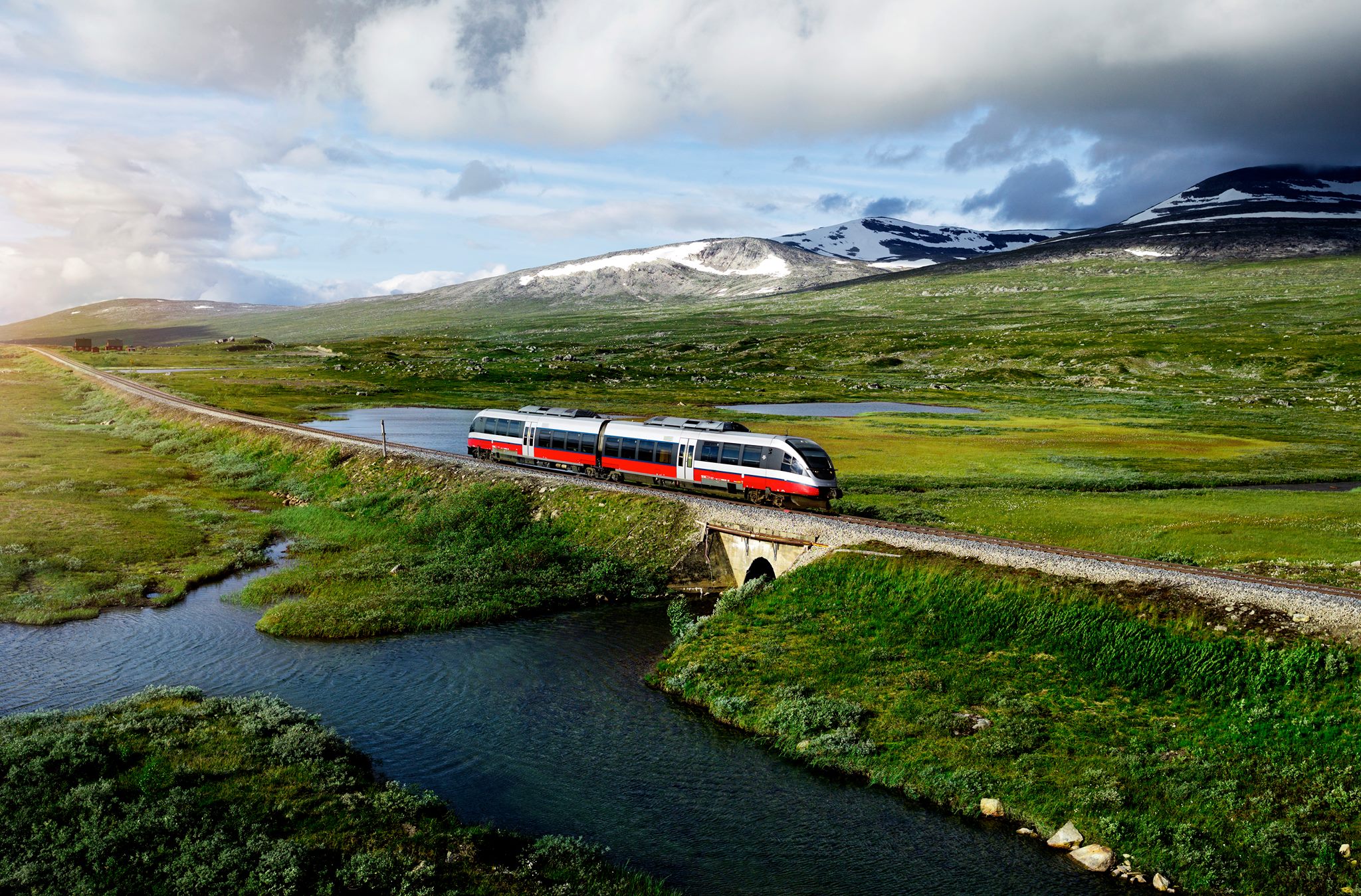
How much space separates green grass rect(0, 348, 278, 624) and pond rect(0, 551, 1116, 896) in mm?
3448

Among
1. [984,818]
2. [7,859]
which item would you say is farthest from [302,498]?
[984,818]

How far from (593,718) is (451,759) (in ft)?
18.7

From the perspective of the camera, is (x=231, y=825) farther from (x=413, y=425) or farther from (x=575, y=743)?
(x=413, y=425)

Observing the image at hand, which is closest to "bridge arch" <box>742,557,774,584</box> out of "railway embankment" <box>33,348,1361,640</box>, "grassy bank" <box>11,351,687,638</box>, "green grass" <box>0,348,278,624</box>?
"railway embankment" <box>33,348,1361,640</box>

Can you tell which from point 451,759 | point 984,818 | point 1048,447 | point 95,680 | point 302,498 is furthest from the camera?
point 1048,447

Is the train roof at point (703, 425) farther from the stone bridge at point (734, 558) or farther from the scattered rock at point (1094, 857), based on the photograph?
the scattered rock at point (1094, 857)

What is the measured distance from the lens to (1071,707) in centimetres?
3000

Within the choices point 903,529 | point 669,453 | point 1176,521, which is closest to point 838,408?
point 1176,521

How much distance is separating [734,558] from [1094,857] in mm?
26560

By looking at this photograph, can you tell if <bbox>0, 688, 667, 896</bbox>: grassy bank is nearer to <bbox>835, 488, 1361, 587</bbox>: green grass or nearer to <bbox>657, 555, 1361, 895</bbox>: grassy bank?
<bbox>657, 555, 1361, 895</bbox>: grassy bank

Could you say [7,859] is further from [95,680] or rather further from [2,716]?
[95,680]

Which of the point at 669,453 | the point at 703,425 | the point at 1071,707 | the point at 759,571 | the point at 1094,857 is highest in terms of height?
the point at 703,425

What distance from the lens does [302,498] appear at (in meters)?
72.1

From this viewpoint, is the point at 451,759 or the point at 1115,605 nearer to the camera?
the point at 451,759
